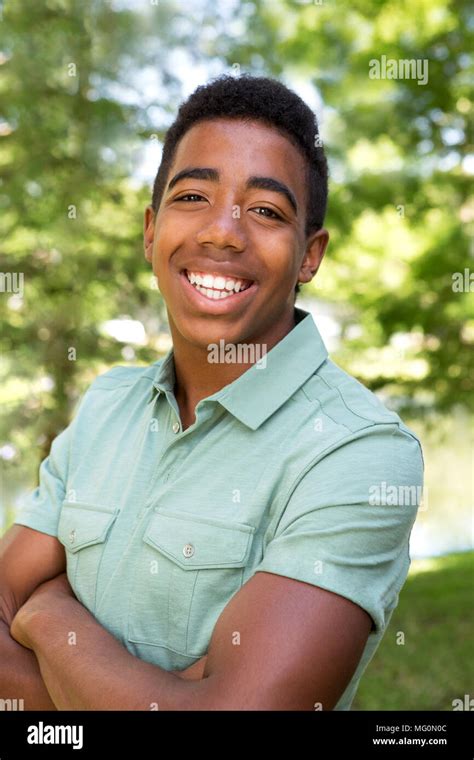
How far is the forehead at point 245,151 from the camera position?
70.5 inches

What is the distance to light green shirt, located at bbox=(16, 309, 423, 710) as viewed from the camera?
154 cm

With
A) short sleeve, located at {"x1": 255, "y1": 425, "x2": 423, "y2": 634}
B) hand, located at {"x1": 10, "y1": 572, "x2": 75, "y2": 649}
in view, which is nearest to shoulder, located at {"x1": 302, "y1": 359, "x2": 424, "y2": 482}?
short sleeve, located at {"x1": 255, "y1": 425, "x2": 423, "y2": 634}

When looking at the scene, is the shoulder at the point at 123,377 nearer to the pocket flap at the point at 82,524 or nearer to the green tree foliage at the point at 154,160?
the pocket flap at the point at 82,524

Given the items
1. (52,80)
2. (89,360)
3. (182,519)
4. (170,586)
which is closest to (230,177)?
(182,519)

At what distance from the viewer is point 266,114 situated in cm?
183

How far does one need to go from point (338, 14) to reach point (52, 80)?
1.97 m

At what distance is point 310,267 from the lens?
6.62ft

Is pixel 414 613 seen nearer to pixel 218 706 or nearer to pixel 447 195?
pixel 447 195

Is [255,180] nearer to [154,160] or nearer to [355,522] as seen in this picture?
[355,522]

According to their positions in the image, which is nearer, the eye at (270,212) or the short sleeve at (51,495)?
the eye at (270,212)

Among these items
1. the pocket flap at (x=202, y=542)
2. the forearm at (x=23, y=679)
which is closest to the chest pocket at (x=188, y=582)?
the pocket flap at (x=202, y=542)

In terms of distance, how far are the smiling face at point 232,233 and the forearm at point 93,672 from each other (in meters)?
0.59

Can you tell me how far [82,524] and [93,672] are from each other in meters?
0.34

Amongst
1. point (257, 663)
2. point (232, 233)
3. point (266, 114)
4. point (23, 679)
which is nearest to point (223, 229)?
point (232, 233)
